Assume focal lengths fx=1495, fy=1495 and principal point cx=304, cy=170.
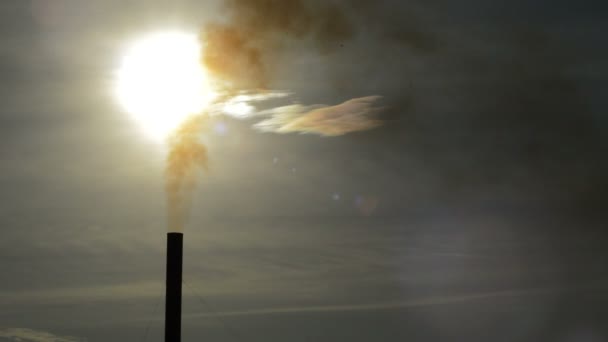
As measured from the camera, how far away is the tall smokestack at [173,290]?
6781cm

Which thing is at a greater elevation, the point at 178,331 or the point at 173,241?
the point at 173,241

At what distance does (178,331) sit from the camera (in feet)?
224

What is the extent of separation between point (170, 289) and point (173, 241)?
2320mm

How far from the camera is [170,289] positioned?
2685 inches

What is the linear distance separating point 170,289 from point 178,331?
1.94 meters

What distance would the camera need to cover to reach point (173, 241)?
69.1 metres

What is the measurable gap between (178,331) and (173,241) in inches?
164

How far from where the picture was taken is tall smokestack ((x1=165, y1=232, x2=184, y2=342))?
67812 millimetres

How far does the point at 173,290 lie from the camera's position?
6819cm
